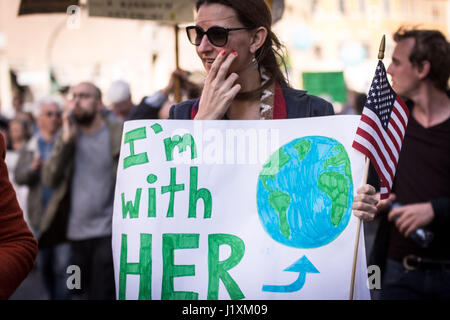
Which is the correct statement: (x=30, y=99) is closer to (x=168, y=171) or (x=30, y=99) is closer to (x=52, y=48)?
(x=52, y=48)

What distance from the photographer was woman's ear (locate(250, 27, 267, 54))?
2934 millimetres

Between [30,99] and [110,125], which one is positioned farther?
[30,99]

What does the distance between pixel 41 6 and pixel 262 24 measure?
2028 mm

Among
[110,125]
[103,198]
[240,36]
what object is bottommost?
[103,198]

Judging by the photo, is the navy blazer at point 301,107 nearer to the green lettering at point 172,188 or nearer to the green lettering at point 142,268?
the green lettering at point 172,188

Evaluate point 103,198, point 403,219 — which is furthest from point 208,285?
point 103,198

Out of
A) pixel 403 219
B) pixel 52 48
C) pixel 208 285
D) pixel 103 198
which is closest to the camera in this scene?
pixel 208 285

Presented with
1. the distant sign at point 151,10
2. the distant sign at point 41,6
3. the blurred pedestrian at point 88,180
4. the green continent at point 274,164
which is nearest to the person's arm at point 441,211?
the green continent at point 274,164

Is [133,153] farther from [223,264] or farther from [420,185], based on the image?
[420,185]

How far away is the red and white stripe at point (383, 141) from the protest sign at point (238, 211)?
55mm

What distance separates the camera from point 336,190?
8.63 feet
